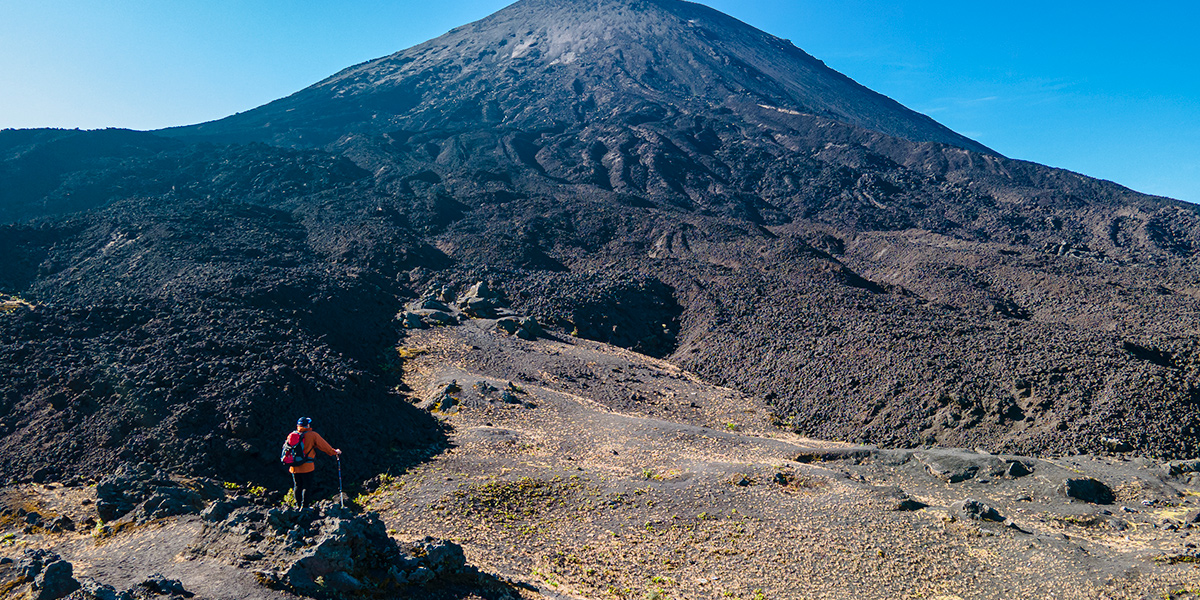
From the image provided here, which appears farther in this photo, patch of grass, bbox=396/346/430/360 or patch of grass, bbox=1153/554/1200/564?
patch of grass, bbox=396/346/430/360

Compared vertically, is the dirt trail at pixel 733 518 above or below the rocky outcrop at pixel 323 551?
below

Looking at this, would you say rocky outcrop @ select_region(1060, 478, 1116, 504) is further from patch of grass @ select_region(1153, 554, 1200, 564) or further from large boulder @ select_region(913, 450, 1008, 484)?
patch of grass @ select_region(1153, 554, 1200, 564)

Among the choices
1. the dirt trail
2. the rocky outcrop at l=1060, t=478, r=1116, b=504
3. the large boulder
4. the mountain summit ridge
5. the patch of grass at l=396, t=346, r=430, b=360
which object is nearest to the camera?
the dirt trail

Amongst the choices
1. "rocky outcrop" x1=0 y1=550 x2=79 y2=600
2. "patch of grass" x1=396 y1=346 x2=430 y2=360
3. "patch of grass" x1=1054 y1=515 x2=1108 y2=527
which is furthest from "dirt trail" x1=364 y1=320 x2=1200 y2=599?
"rocky outcrop" x1=0 y1=550 x2=79 y2=600

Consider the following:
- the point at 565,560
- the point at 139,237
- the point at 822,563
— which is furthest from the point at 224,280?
the point at 822,563

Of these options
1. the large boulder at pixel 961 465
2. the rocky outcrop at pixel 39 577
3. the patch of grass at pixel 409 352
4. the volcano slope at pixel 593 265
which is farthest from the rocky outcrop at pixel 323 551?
the patch of grass at pixel 409 352

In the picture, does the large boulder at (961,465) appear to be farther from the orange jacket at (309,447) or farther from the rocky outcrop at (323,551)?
the orange jacket at (309,447)
